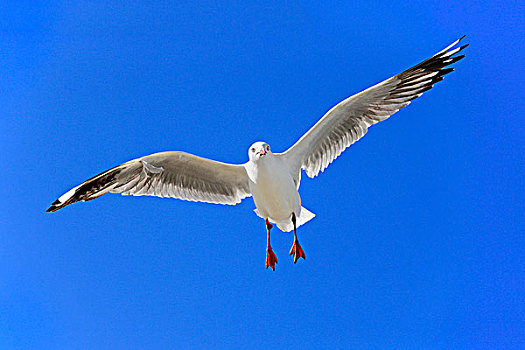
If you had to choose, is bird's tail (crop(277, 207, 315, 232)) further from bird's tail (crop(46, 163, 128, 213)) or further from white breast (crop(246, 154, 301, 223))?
bird's tail (crop(46, 163, 128, 213))

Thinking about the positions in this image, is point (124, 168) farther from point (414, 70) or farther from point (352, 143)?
point (414, 70)

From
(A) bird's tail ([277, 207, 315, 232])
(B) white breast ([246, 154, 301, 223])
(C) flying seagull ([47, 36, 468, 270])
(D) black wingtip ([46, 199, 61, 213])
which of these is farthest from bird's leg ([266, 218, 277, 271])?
(D) black wingtip ([46, 199, 61, 213])

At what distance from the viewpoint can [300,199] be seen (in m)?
6.09

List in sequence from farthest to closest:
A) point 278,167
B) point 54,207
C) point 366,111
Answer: point 366,111, point 278,167, point 54,207

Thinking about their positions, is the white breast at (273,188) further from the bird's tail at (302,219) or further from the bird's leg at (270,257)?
the bird's leg at (270,257)

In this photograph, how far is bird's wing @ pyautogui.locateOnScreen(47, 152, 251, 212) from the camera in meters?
5.61

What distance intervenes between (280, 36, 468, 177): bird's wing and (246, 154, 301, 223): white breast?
0.42 metres

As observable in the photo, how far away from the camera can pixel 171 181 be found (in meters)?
6.27

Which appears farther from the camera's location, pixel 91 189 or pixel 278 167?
pixel 278 167

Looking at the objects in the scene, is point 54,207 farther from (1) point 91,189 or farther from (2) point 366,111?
(2) point 366,111

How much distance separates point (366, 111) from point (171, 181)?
263 centimetres

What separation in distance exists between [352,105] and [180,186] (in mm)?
2407

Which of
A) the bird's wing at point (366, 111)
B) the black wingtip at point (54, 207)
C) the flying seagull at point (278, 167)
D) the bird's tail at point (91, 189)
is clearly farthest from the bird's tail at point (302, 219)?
the black wingtip at point (54, 207)

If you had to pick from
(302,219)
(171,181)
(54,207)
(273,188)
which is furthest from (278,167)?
(54,207)
